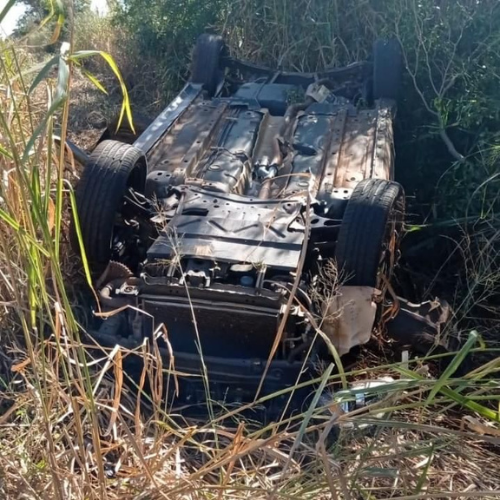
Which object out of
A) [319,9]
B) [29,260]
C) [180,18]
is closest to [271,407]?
[29,260]

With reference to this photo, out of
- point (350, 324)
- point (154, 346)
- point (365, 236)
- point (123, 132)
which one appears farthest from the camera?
point (123, 132)

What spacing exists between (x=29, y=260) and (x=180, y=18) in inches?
239

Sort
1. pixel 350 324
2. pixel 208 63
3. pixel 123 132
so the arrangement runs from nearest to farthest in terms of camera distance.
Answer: pixel 350 324, pixel 123 132, pixel 208 63

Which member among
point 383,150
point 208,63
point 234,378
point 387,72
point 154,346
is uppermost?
point 208,63

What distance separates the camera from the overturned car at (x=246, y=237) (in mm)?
3555

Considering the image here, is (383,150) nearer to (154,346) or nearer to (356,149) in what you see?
(356,149)

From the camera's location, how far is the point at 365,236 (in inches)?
152

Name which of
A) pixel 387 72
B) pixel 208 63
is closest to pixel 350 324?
pixel 387 72

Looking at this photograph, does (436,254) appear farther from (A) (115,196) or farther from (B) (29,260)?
(B) (29,260)

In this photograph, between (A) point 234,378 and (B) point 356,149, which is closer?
(A) point 234,378

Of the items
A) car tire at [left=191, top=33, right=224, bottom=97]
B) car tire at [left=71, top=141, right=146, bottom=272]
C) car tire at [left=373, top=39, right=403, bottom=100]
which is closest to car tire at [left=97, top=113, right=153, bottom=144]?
car tire at [left=191, top=33, right=224, bottom=97]

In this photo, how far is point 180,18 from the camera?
7676mm

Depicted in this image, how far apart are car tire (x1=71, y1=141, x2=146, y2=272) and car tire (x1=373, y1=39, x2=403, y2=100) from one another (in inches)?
98.8

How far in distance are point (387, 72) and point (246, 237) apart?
2.72 metres
